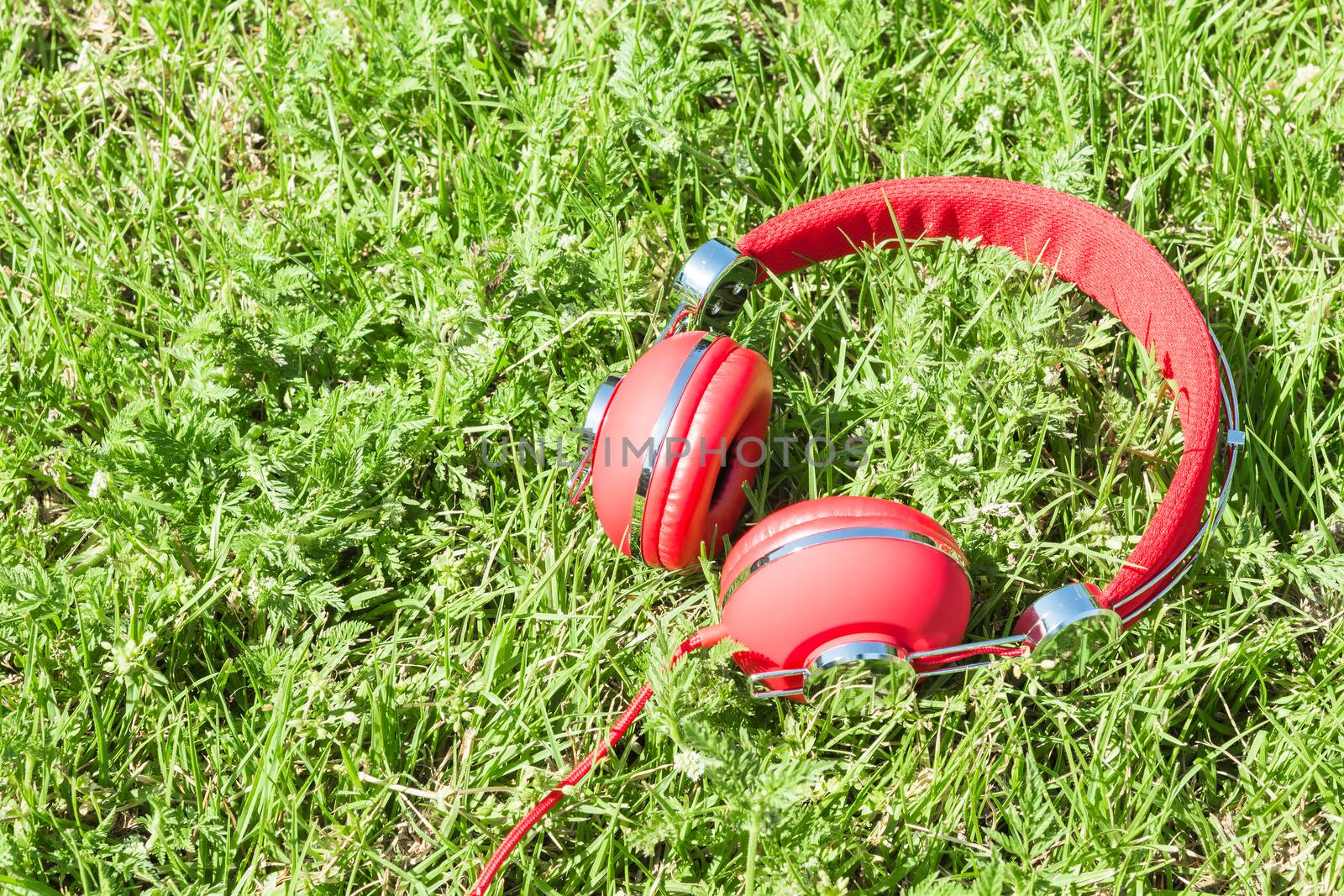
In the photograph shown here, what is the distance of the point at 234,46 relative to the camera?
4.21 m

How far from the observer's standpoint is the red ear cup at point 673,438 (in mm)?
2791

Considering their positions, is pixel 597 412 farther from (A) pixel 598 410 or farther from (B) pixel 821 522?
(B) pixel 821 522

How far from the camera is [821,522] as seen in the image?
2.68 m

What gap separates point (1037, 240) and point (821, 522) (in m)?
1.32

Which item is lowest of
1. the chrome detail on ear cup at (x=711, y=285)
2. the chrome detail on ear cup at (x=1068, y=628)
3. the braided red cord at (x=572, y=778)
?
the braided red cord at (x=572, y=778)

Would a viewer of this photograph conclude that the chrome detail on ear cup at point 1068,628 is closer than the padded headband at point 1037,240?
Yes

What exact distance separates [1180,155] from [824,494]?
1.69 metres

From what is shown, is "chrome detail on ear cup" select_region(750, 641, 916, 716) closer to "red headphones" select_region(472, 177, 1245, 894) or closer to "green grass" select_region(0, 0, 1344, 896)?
"red headphones" select_region(472, 177, 1245, 894)

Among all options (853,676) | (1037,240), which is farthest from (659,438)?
(1037,240)

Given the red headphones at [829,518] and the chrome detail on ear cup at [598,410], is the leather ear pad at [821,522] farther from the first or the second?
the chrome detail on ear cup at [598,410]

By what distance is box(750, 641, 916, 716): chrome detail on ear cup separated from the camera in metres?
2.59

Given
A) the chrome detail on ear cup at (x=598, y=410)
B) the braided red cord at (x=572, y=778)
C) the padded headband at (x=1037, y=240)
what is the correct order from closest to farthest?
the braided red cord at (x=572, y=778), the chrome detail on ear cup at (x=598, y=410), the padded headband at (x=1037, y=240)

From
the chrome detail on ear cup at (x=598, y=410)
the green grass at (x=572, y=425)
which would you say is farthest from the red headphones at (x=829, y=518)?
the green grass at (x=572, y=425)

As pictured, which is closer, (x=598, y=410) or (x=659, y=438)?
(x=659, y=438)
